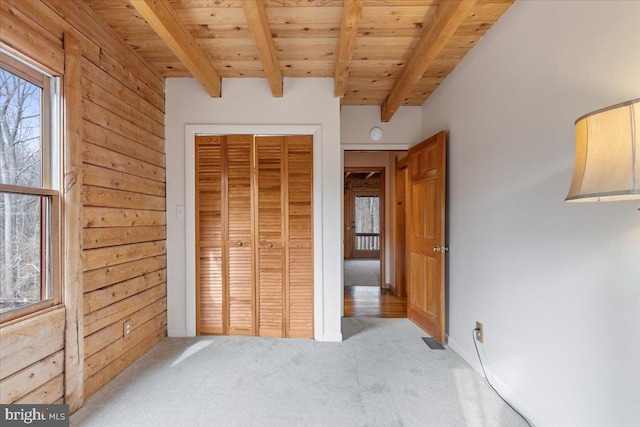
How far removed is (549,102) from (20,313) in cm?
306

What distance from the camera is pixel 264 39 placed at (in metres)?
2.09

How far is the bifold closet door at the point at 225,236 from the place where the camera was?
9.87ft

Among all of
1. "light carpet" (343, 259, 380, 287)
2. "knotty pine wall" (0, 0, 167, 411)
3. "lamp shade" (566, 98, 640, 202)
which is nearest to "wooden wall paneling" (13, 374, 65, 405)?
"knotty pine wall" (0, 0, 167, 411)

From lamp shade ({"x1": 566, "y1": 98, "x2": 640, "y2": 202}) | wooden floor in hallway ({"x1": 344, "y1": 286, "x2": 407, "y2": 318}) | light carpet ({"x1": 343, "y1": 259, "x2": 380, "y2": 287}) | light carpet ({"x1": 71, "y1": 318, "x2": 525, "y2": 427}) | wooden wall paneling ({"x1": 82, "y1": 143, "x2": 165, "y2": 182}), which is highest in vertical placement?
wooden wall paneling ({"x1": 82, "y1": 143, "x2": 165, "y2": 182})

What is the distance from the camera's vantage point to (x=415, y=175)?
347 cm

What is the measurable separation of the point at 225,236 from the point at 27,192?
1.57m

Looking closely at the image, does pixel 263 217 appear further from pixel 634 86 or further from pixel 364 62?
pixel 634 86

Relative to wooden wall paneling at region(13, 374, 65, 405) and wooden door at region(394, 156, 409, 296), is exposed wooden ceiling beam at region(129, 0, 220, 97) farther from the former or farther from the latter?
wooden door at region(394, 156, 409, 296)

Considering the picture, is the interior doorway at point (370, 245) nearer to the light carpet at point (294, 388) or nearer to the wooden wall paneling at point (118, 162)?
the light carpet at point (294, 388)

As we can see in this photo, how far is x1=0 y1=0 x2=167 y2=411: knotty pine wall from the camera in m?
1.58

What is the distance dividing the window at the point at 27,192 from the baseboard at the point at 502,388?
2.89 m

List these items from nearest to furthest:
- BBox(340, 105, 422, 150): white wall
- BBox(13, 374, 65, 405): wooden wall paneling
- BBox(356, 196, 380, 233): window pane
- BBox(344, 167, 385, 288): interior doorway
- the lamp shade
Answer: the lamp shade → BBox(13, 374, 65, 405): wooden wall paneling → BBox(340, 105, 422, 150): white wall → BBox(344, 167, 385, 288): interior doorway → BBox(356, 196, 380, 233): window pane

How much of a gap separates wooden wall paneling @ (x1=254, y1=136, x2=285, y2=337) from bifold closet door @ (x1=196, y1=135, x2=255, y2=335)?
0.09m

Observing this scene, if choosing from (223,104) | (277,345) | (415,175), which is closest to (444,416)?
(277,345)
